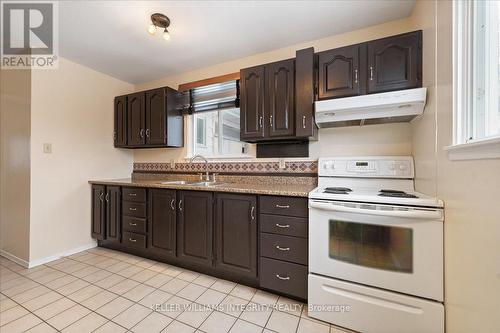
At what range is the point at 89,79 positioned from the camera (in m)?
2.88

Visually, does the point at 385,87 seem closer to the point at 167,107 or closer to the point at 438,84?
the point at 438,84

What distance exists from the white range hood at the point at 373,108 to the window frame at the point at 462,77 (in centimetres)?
45

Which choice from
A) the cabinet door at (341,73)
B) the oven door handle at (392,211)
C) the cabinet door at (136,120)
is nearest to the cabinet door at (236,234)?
the oven door handle at (392,211)

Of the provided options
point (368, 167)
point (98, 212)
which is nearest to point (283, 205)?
point (368, 167)

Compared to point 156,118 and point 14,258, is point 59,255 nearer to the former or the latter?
point 14,258

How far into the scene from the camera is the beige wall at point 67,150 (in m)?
2.37

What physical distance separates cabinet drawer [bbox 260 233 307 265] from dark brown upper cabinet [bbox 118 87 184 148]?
1.84 metres

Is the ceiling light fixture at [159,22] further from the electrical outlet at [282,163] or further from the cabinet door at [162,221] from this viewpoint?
the electrical outlet at [282,163]

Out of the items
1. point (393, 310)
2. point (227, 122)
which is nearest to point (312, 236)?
point (393, 310)

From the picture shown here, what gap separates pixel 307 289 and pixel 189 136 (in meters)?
2.32

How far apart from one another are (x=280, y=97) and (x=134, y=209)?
2076 mm

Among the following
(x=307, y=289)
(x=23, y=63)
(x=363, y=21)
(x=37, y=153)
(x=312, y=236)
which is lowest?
(x=307, y=289)

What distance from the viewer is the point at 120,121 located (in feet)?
10.1

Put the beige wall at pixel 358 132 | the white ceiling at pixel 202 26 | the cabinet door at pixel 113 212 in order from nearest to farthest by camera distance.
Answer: the white ceiling at pixel 202 26 < the beige wall at pixel 358 132 < the cabinet door at pixel 113 212
